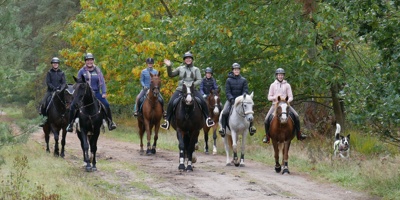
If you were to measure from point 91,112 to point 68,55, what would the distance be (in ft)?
62.8

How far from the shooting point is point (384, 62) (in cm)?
1271

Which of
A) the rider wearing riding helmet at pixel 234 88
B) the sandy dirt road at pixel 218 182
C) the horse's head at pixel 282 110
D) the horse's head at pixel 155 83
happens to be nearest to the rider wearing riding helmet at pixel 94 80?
the sandy dirt road at pixel 218 182

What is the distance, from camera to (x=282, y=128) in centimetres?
1605

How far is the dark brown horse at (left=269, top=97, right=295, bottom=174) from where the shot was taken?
616 inches

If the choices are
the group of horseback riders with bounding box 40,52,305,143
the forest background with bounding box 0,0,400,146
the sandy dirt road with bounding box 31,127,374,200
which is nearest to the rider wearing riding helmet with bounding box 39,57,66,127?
the group of horseback riders with bounding box 40,52,305,143

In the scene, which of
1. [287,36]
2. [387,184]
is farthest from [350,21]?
[287,36]

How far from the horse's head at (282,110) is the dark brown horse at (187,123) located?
1.95m

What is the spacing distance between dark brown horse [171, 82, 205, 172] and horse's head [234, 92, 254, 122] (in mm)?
1311

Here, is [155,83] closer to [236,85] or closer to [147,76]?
[147,76]

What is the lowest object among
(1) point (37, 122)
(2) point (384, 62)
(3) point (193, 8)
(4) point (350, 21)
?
(1) point (37, 122)

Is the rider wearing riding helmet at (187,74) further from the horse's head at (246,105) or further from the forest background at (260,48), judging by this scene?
the forest background at (260,48)

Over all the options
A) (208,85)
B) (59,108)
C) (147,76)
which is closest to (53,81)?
(59,108)

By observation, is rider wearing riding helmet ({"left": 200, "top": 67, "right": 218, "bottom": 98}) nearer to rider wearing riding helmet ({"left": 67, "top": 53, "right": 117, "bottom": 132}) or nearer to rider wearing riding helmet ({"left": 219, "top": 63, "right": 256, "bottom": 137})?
rider wearing riding helmet ({"left": 219, "top": 63, "right": 256, "bottom": 137})

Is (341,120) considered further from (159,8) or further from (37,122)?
(37,122)
